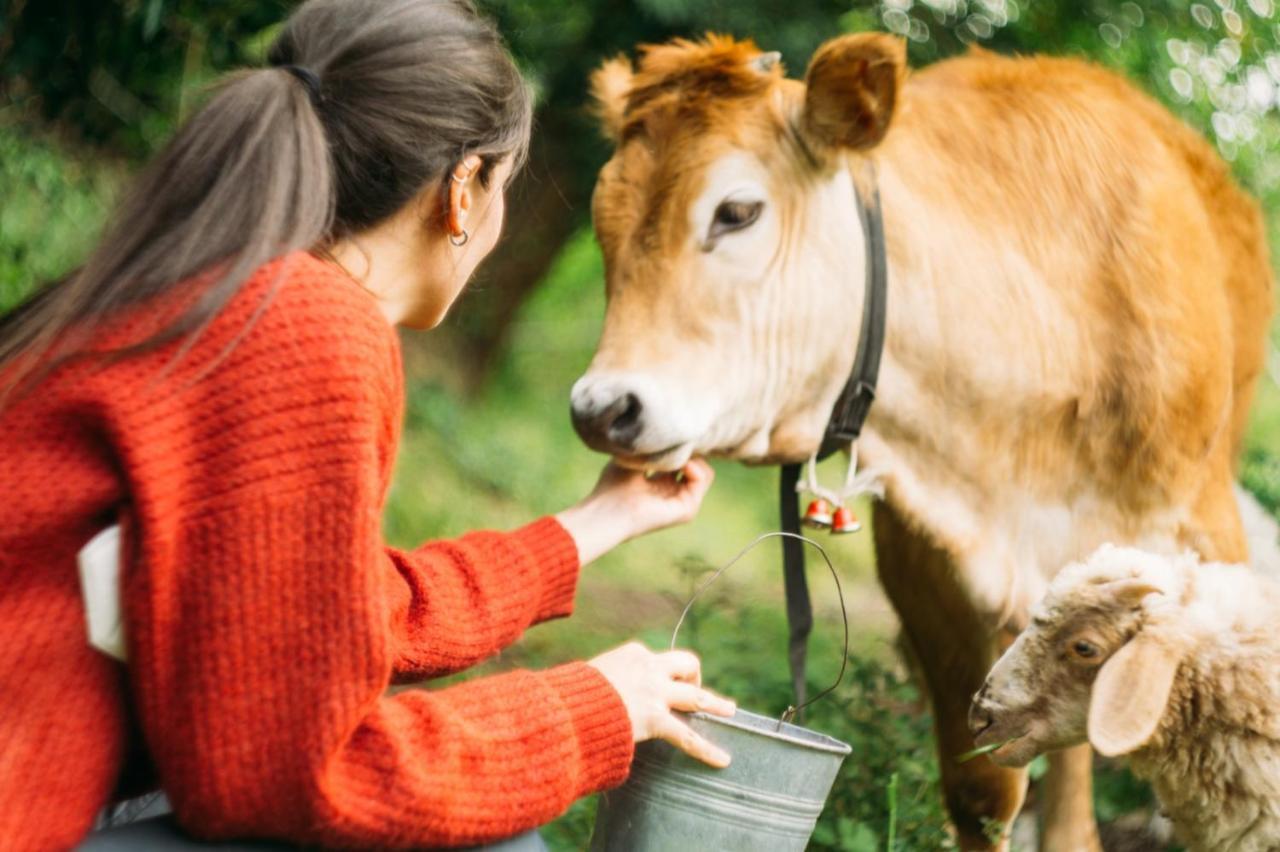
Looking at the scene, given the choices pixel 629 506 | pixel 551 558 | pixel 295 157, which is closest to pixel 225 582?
pixel 295 157

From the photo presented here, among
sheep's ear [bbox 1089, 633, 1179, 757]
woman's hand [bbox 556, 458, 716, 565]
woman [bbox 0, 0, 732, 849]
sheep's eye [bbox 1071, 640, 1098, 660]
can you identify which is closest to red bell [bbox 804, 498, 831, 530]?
woman's hand [bbox 556, 458, 716, 565]

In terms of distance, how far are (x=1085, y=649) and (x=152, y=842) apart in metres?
1.48

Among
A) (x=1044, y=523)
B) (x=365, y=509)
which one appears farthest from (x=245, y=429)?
(x=1044, y=523)

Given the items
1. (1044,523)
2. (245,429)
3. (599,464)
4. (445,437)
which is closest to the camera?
(245,429)

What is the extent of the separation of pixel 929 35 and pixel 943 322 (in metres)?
1.74

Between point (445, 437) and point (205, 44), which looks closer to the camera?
point (205, 44)

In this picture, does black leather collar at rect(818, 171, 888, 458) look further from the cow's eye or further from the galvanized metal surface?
the galvanized metal surface

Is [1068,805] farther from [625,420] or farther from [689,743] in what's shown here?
[689,743]

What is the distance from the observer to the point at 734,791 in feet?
7.25

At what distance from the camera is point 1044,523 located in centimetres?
346

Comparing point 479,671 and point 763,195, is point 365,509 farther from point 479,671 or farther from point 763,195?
point 479,671

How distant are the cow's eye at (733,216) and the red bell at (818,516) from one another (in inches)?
23.4

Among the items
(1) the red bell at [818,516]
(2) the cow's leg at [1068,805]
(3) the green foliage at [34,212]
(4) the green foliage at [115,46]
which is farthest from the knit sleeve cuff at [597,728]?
(3) the green foliage at [34,212]

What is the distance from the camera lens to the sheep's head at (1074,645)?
248 centimetres
